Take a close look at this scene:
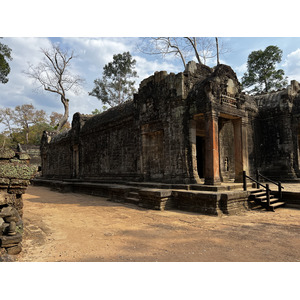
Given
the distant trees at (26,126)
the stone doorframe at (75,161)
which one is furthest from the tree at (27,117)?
the stone doorframe at (75,161)

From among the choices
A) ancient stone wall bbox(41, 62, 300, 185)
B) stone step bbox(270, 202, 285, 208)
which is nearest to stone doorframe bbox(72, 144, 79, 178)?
ancient stone wall bbox(41, 62, 300, 185)

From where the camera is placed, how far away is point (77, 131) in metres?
17.5

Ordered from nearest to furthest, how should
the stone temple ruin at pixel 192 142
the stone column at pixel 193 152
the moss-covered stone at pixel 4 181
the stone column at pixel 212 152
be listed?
the moss-covered stone at pixel 4 181 → the stone column at pixel 212 152 → the stone temple ruin at pixel 192 142 → the stone column at pixel 193 152

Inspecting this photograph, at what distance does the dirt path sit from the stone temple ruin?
1.15m

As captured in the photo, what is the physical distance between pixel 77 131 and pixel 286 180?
13787 millimetres

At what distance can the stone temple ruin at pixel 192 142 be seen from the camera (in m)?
8.18

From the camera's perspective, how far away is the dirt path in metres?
3.75

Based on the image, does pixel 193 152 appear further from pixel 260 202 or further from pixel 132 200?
pixel 132 200

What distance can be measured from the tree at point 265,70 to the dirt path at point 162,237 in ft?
60.6

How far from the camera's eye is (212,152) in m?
8.12

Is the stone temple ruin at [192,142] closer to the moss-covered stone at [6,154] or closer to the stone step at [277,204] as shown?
the stone step at [277,204]

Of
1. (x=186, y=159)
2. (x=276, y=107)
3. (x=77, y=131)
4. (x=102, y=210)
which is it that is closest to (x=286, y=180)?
(x=276, y=107)

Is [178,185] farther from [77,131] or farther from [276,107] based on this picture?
[77,131]

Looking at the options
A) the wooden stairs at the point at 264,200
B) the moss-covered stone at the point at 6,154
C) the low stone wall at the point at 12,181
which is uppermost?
the moss-covered stone at the point at 6,154
